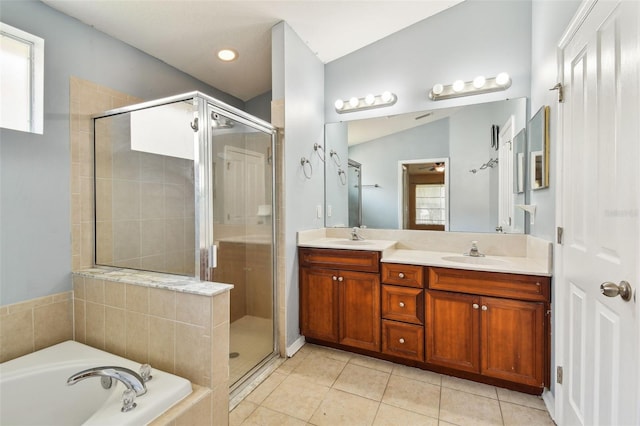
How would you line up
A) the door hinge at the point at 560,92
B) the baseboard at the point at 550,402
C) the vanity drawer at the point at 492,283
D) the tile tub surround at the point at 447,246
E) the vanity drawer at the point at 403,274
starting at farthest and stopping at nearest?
the vanity drawer at the point at 403,274 → the tile tub surround at the point at 447,246 → the vanity drawer at the point at 492,283 → the baseboard at the point at 550,402 → the door hinge at the point at 560,92

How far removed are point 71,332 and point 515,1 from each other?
12.6ft

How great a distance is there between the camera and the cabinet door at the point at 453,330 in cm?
186

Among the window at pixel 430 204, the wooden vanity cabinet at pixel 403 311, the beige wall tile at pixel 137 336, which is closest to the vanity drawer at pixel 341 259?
the wooden vanity cabinet at pixel 403 311

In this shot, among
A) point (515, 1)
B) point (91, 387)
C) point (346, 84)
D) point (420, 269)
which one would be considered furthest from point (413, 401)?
point (515, 1)

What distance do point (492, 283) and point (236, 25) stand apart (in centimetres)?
249

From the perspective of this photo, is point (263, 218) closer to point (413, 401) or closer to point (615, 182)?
point (413, 401)

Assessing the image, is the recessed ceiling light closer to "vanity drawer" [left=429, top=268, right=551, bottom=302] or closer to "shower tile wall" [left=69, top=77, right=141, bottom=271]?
"shower tile wall" [left=69, top=77, right=141, bottom=271]

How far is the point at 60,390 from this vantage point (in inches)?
55.7

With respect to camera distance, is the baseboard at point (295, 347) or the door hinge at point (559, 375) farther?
the baseboard at point (295, 347)

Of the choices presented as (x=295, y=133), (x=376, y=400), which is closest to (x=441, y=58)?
(x=295, y=133)

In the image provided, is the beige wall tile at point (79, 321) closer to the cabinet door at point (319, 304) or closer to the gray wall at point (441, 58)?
the cabinet door at point (319, 304)

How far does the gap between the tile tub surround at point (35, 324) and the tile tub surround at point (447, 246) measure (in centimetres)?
158

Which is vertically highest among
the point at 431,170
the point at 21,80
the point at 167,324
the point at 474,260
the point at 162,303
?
the point at 21,80

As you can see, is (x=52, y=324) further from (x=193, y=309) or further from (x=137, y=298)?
(x=193, y=309)
